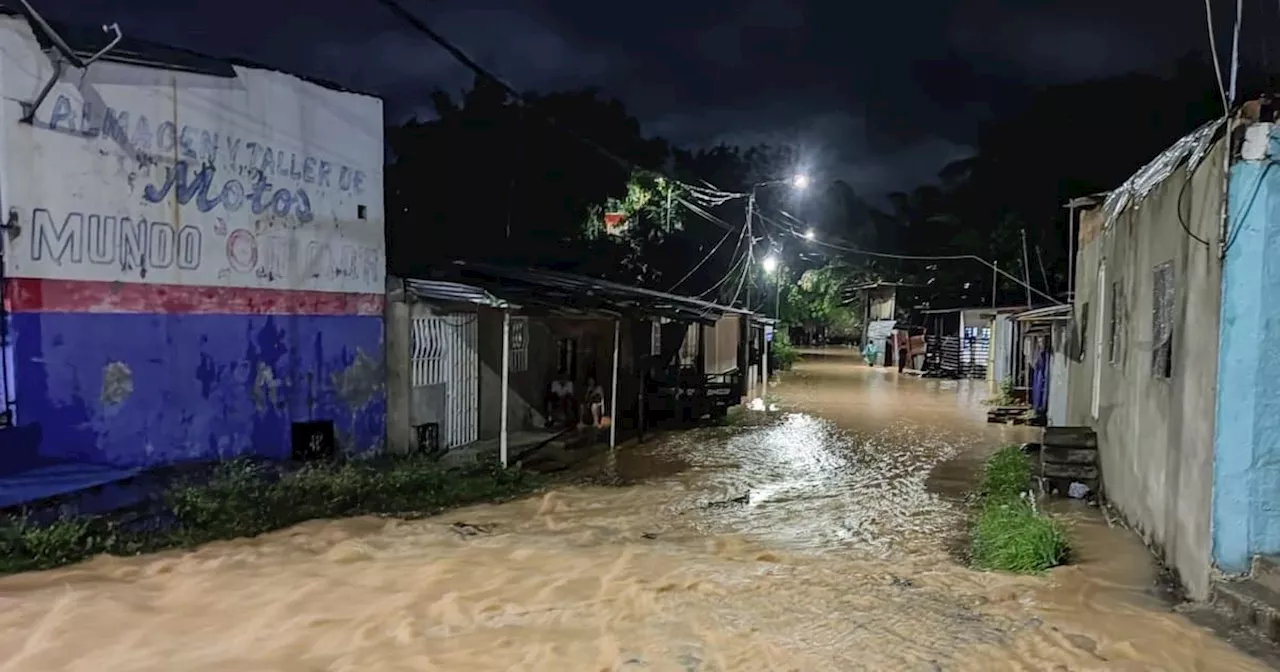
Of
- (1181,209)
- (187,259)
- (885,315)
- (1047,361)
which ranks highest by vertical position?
(1181,209)

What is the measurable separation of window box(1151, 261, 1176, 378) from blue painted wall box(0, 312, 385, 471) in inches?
376

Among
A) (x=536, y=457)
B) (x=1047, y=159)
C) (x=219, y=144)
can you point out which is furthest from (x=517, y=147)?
(x=1047, y=159)

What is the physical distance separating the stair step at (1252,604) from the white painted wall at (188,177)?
10.1m

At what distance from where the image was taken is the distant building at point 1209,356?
5.72 metres

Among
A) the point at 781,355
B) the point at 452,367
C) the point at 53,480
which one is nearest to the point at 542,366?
the point at 452,367

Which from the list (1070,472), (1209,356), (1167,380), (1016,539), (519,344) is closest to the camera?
(1209,356)

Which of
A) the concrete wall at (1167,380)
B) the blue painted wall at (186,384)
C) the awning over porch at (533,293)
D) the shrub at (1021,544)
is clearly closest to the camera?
the concrete wall at (1167,380)

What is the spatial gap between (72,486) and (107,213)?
289 cm

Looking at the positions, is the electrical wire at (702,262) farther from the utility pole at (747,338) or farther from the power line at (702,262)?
the utility pole at (747,338)

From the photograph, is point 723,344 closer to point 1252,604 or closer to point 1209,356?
point 1209,356

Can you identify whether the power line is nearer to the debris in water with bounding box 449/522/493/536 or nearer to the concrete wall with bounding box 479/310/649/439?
the concrete wall with bounding box 479/310/649/439

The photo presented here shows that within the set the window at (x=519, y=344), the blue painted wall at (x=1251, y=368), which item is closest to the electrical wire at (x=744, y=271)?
the window at (x=519, y=344)

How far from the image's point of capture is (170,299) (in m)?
9.62

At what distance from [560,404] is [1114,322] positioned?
1004cm
